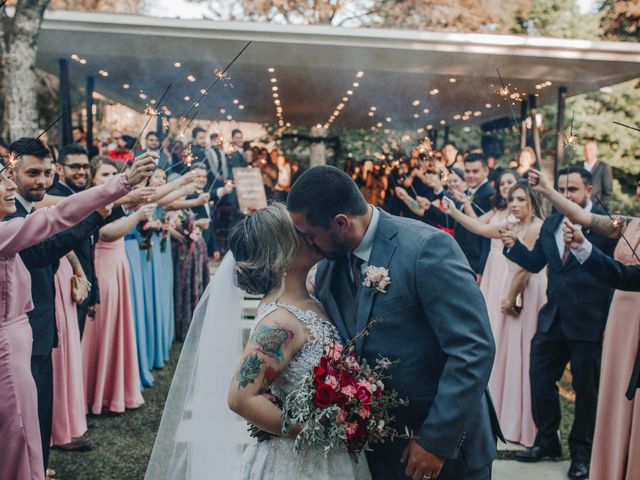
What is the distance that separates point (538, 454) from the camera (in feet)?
17.3

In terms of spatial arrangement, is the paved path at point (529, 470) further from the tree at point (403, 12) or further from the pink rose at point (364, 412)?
the tree at point (403, 12)

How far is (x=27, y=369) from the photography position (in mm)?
3414

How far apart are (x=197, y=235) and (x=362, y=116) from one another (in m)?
9.32

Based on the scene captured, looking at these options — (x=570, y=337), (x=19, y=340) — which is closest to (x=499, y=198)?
(x=570, y=337)

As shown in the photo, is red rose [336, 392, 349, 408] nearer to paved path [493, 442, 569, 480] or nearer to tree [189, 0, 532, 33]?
paved path [493, 442, 569, 480]

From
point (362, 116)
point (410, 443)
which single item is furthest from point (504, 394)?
point (362, 116)

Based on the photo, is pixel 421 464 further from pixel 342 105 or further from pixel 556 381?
pixel 342 105

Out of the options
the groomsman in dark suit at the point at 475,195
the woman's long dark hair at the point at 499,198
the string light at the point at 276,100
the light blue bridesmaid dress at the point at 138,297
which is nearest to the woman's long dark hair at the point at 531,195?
the woman's long dark hair at the point at 499,198

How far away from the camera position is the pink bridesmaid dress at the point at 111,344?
621 cm

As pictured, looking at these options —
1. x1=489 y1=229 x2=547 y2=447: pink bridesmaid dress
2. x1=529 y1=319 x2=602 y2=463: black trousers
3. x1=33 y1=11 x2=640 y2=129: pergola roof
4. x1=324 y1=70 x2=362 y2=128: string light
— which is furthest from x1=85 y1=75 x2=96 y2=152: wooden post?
x1=529 y1=319 x2=602 y2=463: black trousers

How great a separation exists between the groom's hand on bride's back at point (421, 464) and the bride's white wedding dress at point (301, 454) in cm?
27

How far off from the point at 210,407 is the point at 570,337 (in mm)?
3097

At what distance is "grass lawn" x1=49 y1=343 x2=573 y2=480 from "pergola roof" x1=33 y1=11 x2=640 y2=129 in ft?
13.3

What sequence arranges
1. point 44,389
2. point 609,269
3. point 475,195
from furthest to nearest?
point 475,195 → point 44,389 → point 609,269
